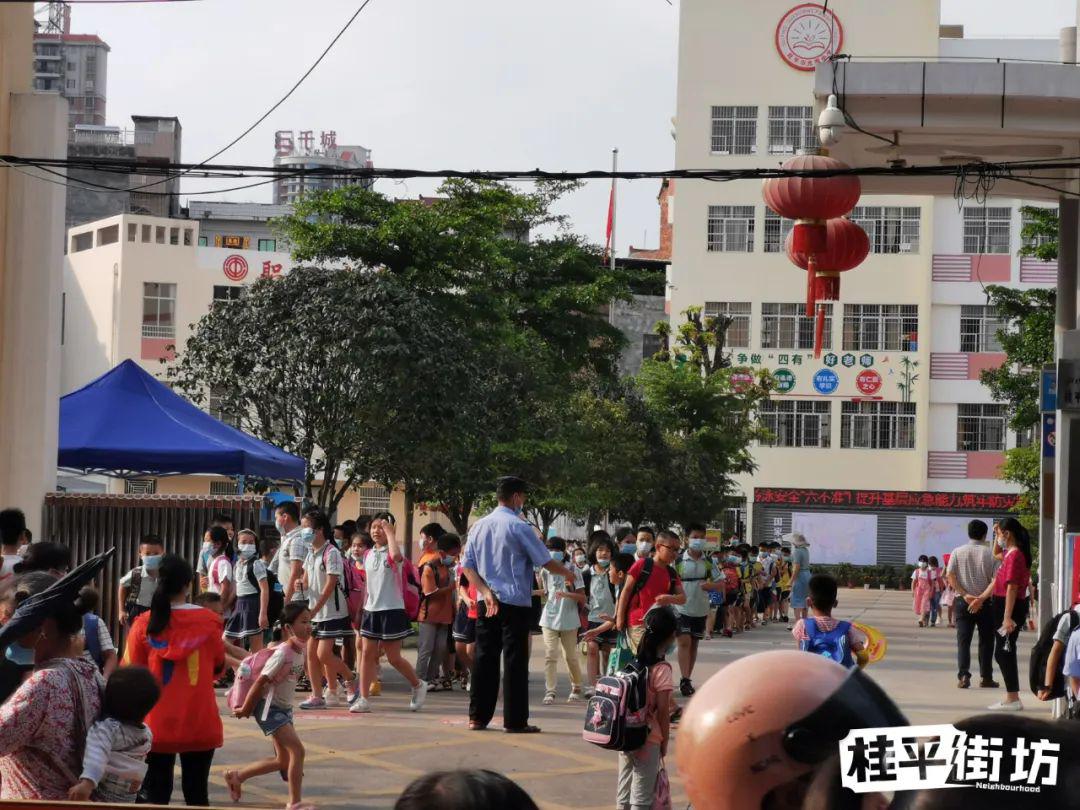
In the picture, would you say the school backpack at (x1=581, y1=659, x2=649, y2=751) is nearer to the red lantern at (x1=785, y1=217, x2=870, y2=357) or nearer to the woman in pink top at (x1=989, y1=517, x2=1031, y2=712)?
the red lantern at (x1=785, y1=217, x2=870, y2=357)

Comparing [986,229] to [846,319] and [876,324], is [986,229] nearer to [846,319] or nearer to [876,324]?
[876,324]

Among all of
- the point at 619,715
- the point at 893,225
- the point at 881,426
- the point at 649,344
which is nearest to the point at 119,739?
the point at 619,715

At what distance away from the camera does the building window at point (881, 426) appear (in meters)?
52.4

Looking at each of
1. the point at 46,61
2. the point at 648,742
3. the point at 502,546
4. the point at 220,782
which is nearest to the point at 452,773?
the point at 648,742

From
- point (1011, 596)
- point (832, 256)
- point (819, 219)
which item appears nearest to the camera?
point (819, 219)

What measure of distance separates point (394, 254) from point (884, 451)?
92.8 feet

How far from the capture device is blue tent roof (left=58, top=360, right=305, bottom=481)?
1519cm

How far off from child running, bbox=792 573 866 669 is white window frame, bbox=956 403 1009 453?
149 feet

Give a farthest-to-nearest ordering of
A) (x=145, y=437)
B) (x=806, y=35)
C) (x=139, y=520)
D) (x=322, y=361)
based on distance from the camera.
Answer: (x=806, y=35) → (x=322, y=361) → (x=145, y=437) → (x=139, y=520)

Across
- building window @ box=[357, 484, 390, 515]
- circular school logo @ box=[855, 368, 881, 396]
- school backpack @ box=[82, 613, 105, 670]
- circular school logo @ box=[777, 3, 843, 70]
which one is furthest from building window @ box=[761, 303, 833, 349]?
school backpack @ box=[82, 613, 105, 670]

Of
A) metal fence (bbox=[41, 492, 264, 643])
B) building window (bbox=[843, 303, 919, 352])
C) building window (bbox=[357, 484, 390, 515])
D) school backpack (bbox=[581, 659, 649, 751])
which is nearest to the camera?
school backpack (bbox=[581, 659, 649, 751])

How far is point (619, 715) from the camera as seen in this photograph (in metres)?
7.28

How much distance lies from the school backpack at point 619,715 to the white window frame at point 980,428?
154 feet

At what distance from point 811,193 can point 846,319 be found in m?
40.6
